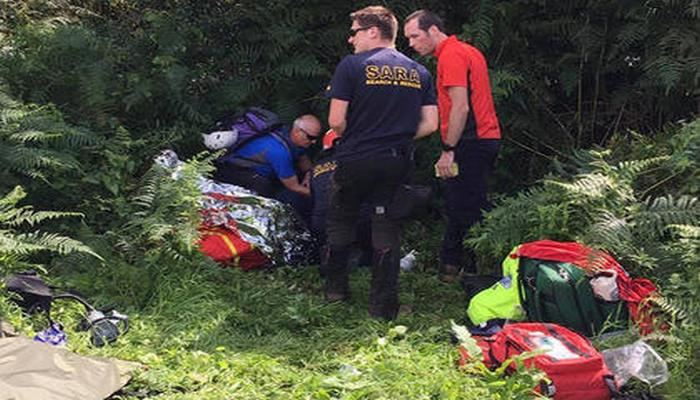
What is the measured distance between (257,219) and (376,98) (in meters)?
1.71

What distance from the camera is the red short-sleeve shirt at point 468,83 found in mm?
5831

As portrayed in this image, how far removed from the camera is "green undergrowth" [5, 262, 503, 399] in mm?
4035

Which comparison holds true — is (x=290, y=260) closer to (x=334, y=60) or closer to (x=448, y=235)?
(x=448, y=235)

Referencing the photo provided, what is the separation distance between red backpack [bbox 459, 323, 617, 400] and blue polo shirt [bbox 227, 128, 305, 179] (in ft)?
9.31

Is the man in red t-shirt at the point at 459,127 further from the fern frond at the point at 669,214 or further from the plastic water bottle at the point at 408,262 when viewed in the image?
the fern frond at the point at 669,214

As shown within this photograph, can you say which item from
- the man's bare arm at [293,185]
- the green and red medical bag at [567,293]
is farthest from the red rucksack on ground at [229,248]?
the green and red medical bag at [567,293]

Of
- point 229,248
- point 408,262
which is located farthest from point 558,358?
point 229,248

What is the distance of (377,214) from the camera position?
526 cm

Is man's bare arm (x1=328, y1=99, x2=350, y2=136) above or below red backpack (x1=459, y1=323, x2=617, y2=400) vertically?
above

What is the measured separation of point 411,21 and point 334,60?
6.51ft

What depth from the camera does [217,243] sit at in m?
6.09

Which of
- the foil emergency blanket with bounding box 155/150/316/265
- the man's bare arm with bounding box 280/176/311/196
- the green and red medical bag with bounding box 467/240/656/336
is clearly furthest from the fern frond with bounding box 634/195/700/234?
the man's bare arm with bounding box 280/176/311/196

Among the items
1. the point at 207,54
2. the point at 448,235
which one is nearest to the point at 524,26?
the point at 448,235

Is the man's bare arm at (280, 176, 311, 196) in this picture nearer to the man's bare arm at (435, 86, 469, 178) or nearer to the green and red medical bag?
the man's bare arm at (435, 86, 469, 178)
